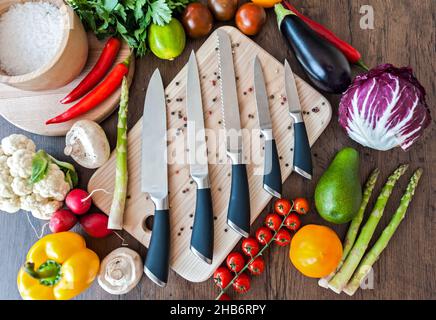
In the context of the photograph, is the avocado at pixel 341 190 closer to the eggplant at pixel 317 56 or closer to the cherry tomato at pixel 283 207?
the cherry tomato at pixel 283 207

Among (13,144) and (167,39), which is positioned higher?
(167,39)

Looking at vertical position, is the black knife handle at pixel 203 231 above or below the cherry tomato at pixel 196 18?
below

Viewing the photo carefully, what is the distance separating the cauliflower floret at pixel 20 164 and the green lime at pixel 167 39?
444 mm

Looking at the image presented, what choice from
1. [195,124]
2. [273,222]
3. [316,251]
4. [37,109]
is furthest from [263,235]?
[37,109]

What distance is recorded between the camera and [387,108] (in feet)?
3.11

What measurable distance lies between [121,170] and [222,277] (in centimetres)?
39

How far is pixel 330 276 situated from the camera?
1.02m

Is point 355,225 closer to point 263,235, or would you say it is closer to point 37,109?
point 263,235

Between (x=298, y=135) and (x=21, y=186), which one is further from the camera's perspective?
(x=298, y=135)

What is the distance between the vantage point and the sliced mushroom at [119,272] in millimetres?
984

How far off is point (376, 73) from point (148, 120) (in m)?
0.62

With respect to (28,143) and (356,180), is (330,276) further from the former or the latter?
(28,143)

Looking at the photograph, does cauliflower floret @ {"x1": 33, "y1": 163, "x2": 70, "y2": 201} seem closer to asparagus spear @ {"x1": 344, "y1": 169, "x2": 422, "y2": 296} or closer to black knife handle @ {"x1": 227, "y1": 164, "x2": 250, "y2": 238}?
black knife handle @ {"x1": 227, "y1": 164, "x2": 250, "y2": 238}

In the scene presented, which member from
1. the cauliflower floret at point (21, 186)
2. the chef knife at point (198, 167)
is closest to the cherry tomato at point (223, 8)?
the chef knife at point (198, 167)
